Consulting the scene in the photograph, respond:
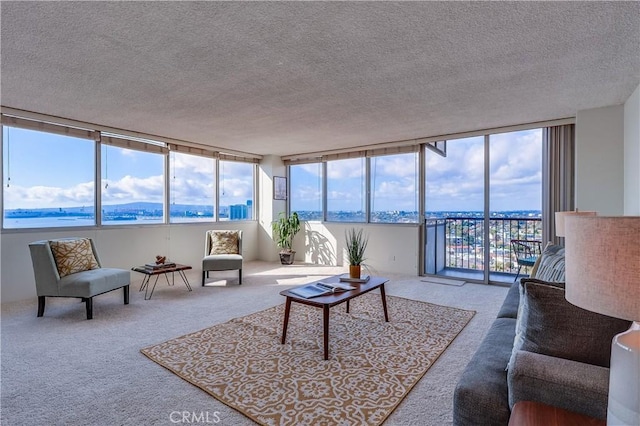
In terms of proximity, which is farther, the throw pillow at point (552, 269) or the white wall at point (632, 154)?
the white wall at point (632, 154)

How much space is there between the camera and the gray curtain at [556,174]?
4406mm

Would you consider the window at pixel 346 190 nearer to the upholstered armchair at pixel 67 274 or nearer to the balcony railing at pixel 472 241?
the balcony railing at pixel 472 241

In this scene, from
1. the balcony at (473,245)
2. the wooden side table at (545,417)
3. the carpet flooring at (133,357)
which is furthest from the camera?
the balcony at (473,245)

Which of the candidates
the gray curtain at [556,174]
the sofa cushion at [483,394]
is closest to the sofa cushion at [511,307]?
the sofa cushion at [483,394]

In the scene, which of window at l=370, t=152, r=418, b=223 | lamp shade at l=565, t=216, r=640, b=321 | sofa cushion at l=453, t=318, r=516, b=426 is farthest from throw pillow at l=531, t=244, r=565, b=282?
window at l=370, t=152, r=418, b=223

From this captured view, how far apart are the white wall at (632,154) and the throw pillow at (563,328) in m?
2.71

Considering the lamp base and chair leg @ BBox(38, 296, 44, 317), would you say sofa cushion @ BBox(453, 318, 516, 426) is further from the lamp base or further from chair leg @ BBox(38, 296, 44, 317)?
chair leg @ BBox(38, 296, 44, 317)

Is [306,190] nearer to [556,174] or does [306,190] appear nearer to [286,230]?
[286,230]

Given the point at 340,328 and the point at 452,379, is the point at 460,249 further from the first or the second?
the point at 452,379

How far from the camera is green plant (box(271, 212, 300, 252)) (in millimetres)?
6973

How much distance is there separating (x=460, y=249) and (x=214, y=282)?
433 cm

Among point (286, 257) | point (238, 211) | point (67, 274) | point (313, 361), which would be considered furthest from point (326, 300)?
point (238, 211)

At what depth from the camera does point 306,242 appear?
23.7 ft

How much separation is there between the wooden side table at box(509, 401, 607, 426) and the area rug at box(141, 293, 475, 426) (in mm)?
892
